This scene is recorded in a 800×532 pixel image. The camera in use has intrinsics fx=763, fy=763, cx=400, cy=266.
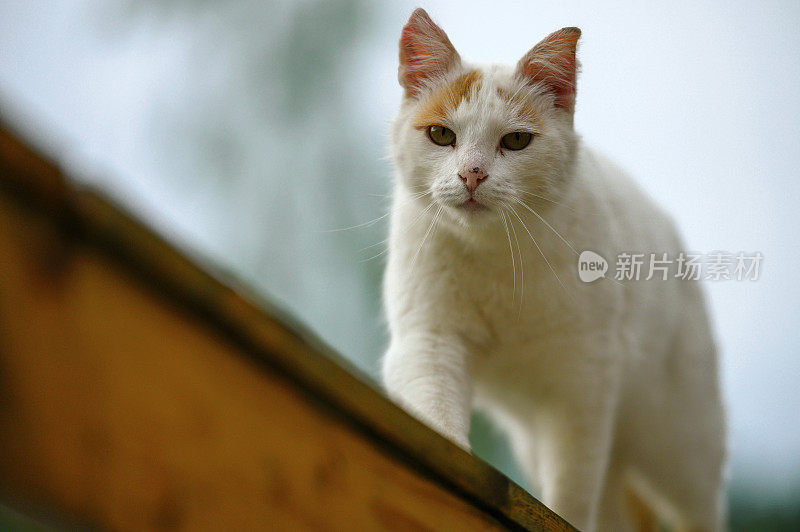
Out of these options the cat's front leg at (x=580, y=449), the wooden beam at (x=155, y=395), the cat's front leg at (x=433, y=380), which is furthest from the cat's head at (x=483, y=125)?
the wooden beam at (x=155, y=395)

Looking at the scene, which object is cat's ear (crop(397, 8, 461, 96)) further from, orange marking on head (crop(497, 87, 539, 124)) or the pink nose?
the pink nose

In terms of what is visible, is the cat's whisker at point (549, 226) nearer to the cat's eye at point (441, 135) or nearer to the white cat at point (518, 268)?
the white cat at point (518, 268)

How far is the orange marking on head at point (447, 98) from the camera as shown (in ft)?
4.42

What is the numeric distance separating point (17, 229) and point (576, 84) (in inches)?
42.8

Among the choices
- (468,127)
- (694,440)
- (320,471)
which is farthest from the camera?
(694,440)

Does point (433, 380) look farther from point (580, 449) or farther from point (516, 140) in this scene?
point (516, 140)

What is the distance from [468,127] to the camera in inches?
51.2

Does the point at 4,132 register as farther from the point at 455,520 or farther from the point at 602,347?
the point at 602,347

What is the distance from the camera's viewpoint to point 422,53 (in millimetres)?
1396

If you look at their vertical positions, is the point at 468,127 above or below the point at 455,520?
above

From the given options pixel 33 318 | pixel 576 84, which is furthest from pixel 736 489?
pixel 33 318

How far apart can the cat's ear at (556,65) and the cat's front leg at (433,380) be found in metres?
0.51

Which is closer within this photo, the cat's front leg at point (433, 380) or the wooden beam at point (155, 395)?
the wooden beam at point (155, 395)

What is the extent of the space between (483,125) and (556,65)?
17cm
